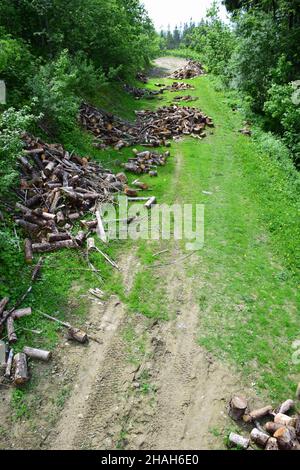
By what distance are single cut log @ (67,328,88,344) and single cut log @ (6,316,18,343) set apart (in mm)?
1092

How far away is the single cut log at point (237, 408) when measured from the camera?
6445mm

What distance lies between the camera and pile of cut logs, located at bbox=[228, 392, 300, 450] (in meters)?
6.01

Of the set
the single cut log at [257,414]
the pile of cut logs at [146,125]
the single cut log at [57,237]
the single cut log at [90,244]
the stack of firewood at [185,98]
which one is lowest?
the single cut log at [257,414]

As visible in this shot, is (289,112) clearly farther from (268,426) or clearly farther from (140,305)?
(268,426)

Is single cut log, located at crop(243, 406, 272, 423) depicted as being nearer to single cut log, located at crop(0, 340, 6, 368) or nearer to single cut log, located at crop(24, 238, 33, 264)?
single cut log, located at crop(0, 340, 6, 368)

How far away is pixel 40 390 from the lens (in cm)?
676

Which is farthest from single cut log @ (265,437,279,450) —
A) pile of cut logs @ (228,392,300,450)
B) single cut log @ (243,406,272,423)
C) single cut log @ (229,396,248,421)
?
single cut log @ (229,396,248,421)

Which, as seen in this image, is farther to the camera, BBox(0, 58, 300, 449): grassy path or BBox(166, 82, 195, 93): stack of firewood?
BBox(166, 82, 195, 93): stack of firewood

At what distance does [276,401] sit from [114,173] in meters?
10.9

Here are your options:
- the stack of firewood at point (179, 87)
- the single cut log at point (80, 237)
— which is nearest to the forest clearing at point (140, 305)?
the single cut log at point (80, 237)

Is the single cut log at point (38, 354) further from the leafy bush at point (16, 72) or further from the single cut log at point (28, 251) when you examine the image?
the leafy bush at point (16, 72)

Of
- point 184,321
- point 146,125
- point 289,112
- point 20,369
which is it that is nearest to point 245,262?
point 184,321

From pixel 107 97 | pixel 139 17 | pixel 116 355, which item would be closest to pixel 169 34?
pixel 139 17

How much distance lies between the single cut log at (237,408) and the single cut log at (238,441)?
0.38 m
